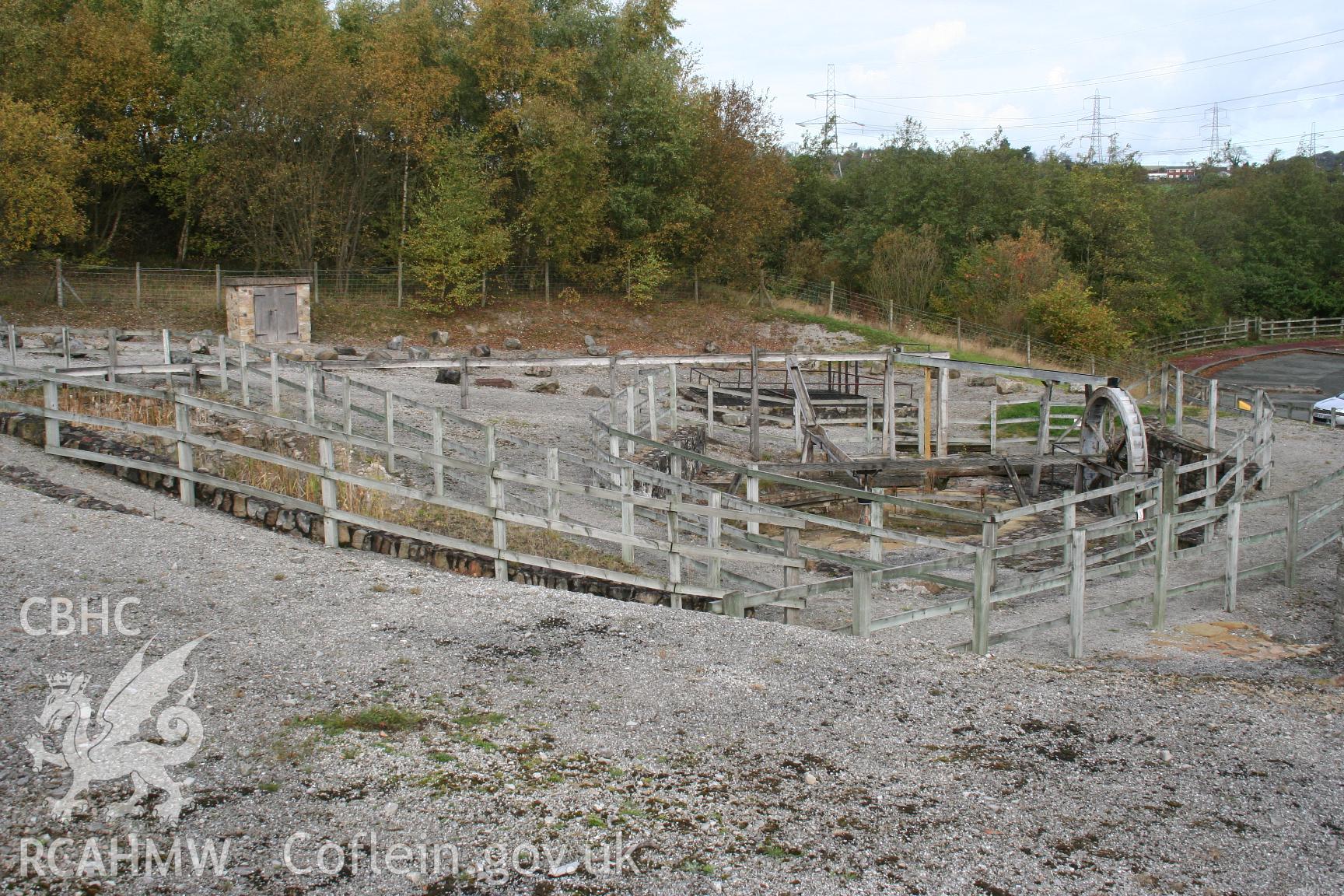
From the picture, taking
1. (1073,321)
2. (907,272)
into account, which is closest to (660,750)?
(1073,321)

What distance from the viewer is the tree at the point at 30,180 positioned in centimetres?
2839

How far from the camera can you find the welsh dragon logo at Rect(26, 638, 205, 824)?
5.68m

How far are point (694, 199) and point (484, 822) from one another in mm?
36404

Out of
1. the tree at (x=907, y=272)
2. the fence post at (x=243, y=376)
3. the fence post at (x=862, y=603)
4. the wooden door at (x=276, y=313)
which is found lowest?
the fence post at (x=862, y=603)

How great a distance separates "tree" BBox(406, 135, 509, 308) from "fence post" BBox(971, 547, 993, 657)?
28.3 m

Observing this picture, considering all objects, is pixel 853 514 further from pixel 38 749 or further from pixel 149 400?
pixel 38 749

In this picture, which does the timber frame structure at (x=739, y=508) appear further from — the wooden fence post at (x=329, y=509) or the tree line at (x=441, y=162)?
the tree line at (x=441, y=162)

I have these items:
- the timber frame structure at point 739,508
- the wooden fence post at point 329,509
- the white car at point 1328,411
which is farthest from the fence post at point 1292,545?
the white car at point 1328,411

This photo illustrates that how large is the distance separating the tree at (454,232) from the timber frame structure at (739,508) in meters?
15.9

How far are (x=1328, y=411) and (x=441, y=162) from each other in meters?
25.5

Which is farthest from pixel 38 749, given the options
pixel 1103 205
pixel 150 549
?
pixel 1103 205

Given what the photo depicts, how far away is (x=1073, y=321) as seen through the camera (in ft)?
128

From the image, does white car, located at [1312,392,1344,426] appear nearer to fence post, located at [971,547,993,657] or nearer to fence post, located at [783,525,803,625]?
fence post, located at [783,525,803,625]

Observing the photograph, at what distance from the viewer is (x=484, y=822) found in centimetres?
566
